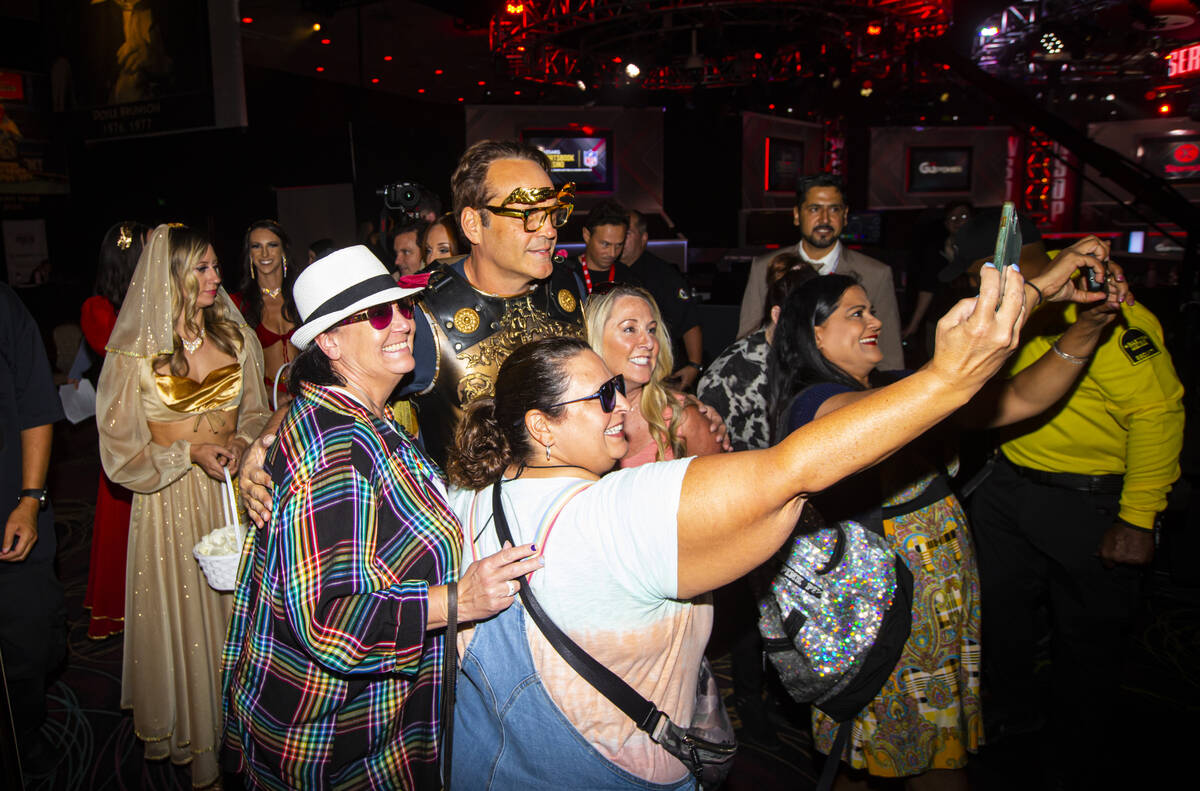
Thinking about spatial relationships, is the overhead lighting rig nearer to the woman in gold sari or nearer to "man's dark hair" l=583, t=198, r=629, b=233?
"man's dark hair" l=583, t=198, r=629, b=233

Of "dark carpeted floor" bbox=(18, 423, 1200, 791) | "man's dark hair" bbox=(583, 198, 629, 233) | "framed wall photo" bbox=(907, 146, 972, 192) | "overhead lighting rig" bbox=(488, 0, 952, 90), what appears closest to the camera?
"dark carpeted floor" bbox=(18, 423, 1200, 791)

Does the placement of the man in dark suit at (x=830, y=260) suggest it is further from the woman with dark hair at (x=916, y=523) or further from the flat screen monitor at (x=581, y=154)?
the flat screen monitor at (x=581, y=154)

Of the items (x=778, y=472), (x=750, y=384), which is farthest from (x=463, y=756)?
(x=750, y=384)

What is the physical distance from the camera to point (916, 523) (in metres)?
2.24

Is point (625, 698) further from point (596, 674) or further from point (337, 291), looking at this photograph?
point (337, 291)

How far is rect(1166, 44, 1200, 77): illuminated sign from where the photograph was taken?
13.2 meters

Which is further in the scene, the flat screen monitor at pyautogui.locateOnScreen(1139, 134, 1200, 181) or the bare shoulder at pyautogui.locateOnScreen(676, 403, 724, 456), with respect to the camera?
the flat screen monitor at pyautogui.locateOnScreen(1139, 134, 1200, 181)

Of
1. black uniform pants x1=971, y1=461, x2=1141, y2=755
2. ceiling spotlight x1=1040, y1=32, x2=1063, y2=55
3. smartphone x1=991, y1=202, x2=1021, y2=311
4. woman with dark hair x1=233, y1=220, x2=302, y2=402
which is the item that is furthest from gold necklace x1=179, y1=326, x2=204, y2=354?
ceiling spotlight x1=1040, y1=32, x2=1063, y2=55

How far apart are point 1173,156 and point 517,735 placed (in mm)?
23282

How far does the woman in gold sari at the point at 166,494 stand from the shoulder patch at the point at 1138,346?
3.23 m

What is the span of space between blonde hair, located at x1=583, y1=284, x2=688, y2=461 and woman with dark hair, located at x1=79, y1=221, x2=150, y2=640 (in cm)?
210

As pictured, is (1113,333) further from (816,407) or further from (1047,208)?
(1047,208)

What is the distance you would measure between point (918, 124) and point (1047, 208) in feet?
13.0

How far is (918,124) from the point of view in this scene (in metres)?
18.3
